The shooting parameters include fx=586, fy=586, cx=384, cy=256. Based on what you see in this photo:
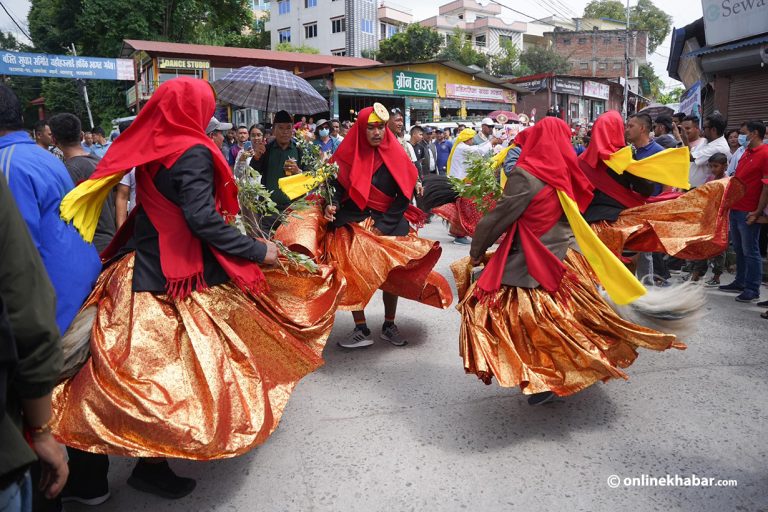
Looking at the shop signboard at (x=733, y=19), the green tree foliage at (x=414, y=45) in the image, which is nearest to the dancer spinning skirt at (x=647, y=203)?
the shop signboard at (x=733, y=19)

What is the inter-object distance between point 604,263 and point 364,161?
2.08m

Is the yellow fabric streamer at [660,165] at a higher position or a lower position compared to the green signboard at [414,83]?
lower

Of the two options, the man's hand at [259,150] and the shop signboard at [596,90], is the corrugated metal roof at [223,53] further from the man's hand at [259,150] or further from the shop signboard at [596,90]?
the shop signboard at [596,90]

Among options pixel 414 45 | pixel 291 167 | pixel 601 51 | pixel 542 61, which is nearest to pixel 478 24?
pixel 601 51

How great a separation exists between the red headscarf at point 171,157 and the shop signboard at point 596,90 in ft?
122

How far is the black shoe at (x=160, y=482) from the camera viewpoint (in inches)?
111

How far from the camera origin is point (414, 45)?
3722 cm

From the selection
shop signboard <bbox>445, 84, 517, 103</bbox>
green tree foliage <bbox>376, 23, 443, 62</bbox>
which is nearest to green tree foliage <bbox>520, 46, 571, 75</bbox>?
green tree foliage <bbox>376, 23, 443, 62</bbox>

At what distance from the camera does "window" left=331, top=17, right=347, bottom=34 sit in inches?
1863

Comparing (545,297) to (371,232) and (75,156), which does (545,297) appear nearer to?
(371,232)

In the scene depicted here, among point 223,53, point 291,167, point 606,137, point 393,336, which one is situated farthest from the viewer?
point 223,53

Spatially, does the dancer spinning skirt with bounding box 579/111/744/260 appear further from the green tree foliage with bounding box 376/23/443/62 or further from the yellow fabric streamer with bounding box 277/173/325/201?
the green tree foliage with bounding box 376/23/443/62

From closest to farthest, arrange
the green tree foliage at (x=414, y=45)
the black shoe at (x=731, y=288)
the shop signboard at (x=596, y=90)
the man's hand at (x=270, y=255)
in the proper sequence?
1. the man's hand at (x=270, y=255)
2. the black shoe at (x=731, y=288)
3. the shop signboard at (x=596, y=90)
4. the green tree foliage at (x=414, y=45)

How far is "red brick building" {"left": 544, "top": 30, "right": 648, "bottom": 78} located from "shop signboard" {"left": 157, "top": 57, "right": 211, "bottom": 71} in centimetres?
4502
